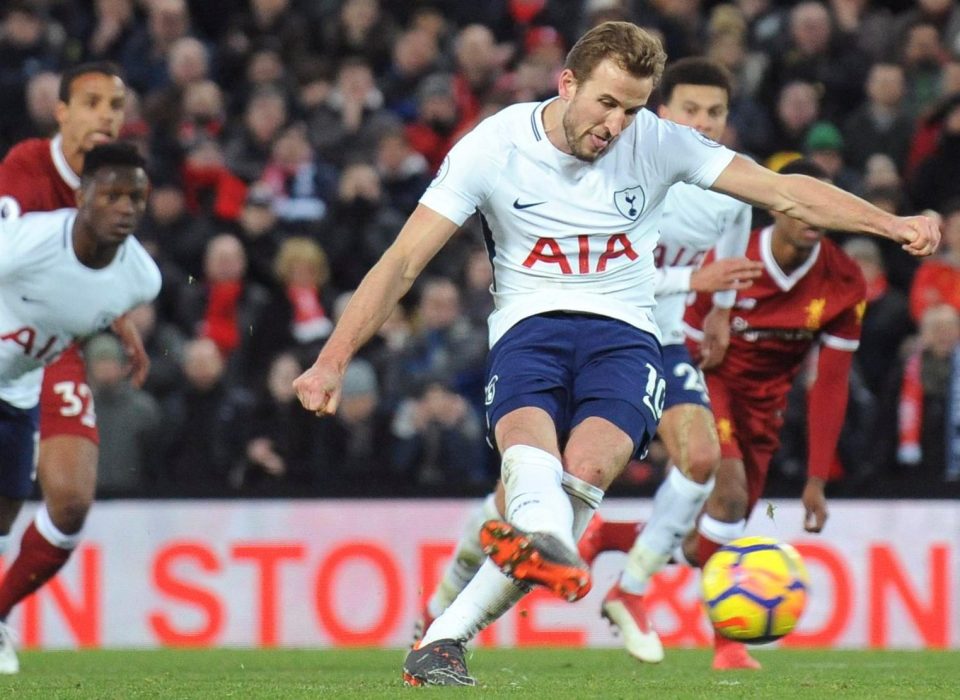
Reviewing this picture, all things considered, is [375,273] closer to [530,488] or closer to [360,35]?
[530,488]

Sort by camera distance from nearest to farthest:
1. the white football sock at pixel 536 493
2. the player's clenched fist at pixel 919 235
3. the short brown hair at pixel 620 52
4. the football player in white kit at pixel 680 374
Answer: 1. the white football sock at pixel 536 493
2. the player's clenched fist at pixel 919 235
3. the short brown hair at pixel 620 52
4. the football player in white kit at pixel 680 374

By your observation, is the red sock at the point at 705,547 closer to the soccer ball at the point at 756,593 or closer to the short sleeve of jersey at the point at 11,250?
the soccer ball at the point at 756,593

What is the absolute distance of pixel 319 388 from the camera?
5762mm

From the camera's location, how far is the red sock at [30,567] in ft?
29.1

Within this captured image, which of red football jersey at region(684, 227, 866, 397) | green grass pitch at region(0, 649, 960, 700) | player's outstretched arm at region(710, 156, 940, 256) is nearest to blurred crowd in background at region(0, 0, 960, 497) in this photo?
green grass pitch at region(0, 649, 960, 700)

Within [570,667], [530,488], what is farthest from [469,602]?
[570,667]

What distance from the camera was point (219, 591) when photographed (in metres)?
Answer: 11.9

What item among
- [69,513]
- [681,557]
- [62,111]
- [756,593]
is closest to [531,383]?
[756,593]

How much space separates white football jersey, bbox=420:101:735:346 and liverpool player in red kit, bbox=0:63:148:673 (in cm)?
290

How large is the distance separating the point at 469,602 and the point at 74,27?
1089 cm

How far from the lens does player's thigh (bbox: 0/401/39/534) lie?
8.78m

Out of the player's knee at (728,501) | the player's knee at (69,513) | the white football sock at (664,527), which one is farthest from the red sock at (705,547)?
the player's knee at (69,513)

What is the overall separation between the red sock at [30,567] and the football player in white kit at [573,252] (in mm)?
3085

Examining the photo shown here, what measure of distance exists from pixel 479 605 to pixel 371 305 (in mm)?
1068
